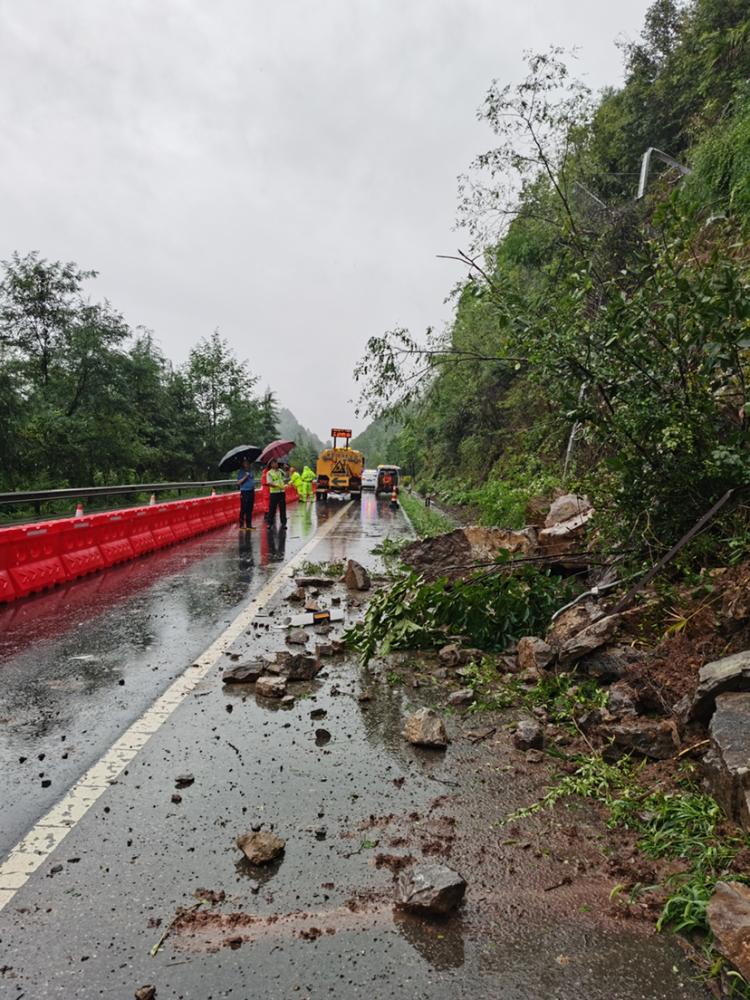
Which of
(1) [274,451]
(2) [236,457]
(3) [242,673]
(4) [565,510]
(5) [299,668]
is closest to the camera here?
(3) [242,673]

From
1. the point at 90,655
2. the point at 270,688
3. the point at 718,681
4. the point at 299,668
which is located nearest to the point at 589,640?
the point at 718,681

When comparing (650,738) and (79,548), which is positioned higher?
(79,548)

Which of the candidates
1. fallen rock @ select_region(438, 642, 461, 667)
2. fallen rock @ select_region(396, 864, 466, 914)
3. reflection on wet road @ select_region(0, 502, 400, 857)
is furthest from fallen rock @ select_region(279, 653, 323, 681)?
fallen rock @ select_region(396, 864, 466, 914)

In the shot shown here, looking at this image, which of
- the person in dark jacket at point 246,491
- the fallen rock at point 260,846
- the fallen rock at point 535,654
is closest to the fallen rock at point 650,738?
the fallen rock at point 535,654

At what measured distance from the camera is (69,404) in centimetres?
2727

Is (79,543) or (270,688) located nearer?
(270,688)

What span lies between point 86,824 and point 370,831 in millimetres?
1369

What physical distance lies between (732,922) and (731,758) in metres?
0.92

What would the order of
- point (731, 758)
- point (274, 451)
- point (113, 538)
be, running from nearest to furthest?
point (731, 758), point (113, 538), point (274, 451)

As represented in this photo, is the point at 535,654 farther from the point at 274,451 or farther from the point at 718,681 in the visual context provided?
the point at 274,451

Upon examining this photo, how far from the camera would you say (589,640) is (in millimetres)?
4582

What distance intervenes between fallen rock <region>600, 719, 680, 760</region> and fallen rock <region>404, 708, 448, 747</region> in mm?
1022

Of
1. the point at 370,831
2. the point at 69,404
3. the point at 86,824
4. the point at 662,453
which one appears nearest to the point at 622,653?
the point at 662,453

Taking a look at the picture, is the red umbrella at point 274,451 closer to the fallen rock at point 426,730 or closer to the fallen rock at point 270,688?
the fallen rock at point 270,688
